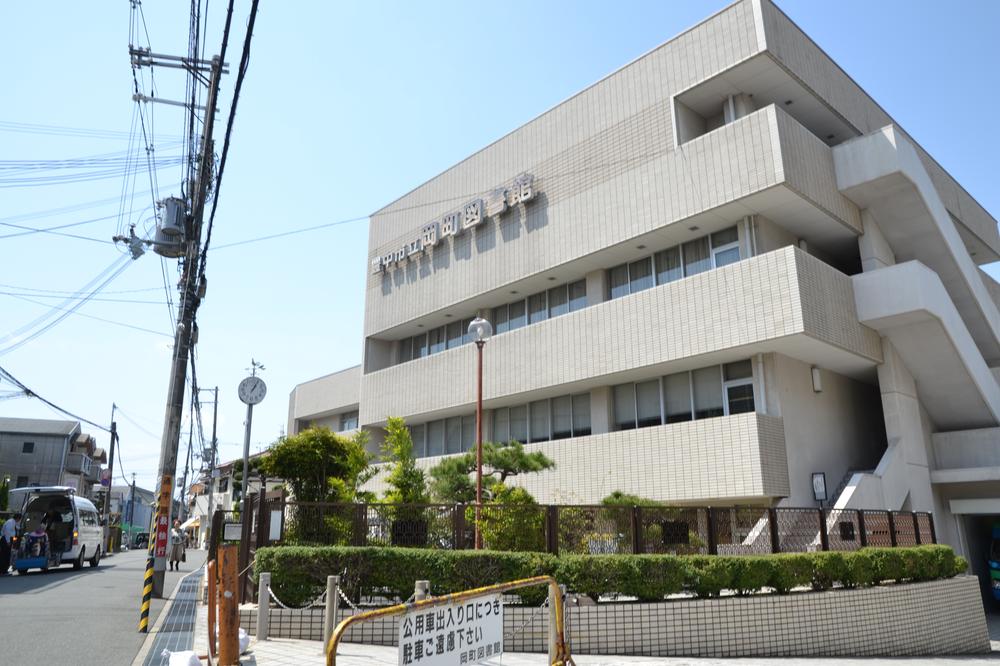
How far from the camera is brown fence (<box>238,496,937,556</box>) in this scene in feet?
32.4

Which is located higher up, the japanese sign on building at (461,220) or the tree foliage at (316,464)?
the japanese sign on building at (461,220)

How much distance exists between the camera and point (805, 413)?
16.5 m

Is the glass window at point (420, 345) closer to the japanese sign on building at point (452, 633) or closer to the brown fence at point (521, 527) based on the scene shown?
the brown fence at point (521, 527)

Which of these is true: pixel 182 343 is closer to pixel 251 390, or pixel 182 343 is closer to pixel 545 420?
pixel 251 390

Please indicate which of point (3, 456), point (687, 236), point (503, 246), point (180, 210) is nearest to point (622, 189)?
point (687, 236)

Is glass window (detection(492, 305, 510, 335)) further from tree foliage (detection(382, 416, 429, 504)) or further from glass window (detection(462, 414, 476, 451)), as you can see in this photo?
tree foliage (detection(382, 416, 429, 504))

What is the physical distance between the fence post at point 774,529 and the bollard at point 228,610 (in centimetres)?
791

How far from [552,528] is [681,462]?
278 inches

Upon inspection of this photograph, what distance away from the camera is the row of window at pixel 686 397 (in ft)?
54.2

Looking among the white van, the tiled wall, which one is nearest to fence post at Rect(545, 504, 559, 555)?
the tiled wall

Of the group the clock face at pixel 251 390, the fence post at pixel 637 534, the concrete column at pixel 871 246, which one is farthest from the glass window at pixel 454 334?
the fence post at pixel 637 534

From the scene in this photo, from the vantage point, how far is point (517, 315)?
22.4m

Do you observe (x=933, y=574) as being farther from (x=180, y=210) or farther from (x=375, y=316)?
(x=375, y=316)

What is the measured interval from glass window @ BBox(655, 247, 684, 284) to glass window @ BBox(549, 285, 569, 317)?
336 cm
